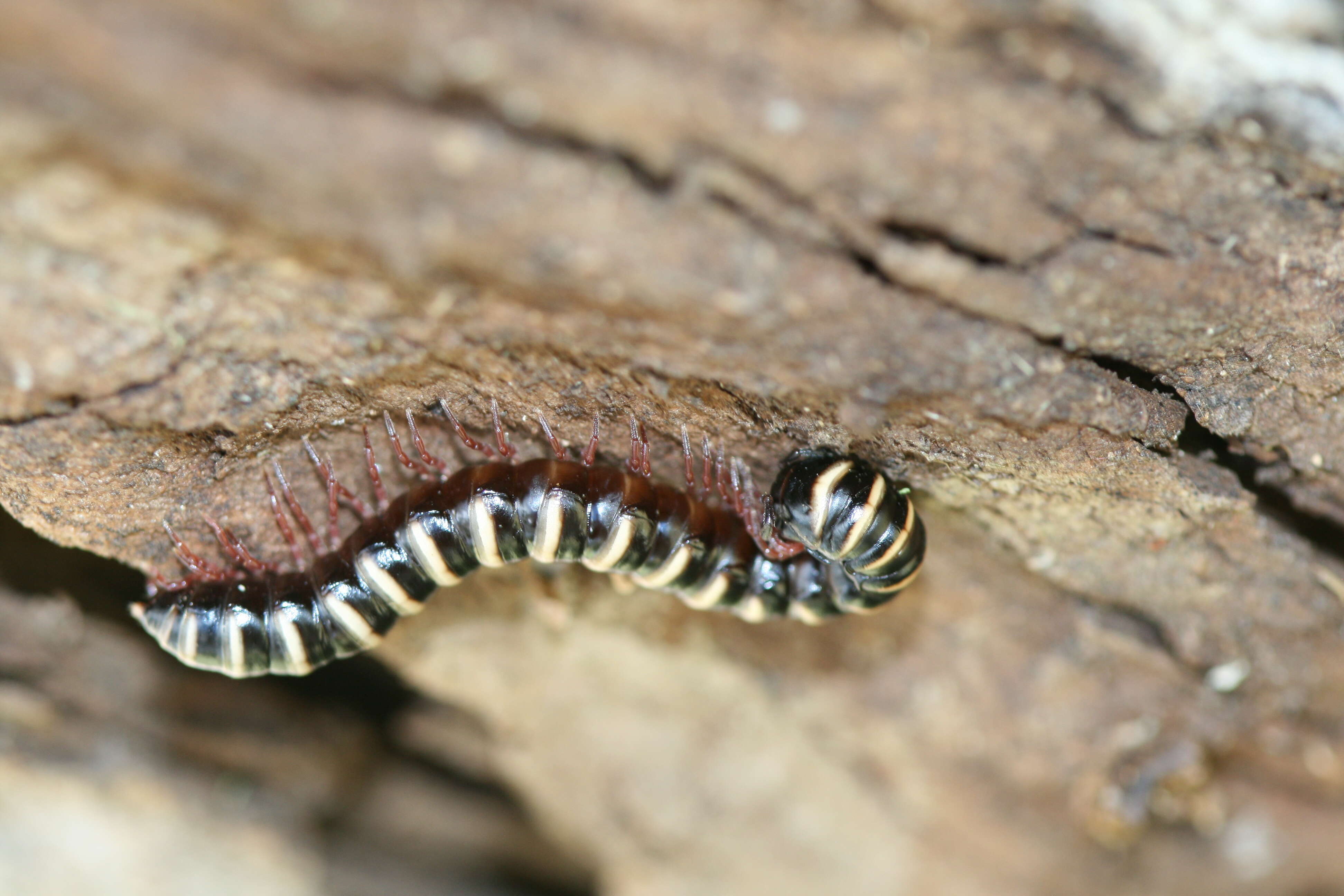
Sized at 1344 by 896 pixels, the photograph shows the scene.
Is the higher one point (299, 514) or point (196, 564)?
point (299, 514)

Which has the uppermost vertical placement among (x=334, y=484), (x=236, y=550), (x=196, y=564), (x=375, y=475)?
(x=375, y=475)

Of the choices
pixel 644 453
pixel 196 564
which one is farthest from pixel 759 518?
pixel 196 564

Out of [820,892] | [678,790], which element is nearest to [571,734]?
[678,790]

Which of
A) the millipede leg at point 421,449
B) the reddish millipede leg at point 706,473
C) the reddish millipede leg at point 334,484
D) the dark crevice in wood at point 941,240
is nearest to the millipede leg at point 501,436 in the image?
the millipede leg at point 421,449

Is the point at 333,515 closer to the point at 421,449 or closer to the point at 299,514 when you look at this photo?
the point at 299,514

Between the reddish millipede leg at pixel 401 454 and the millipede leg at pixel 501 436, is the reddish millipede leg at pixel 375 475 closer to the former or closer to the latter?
the reddish millipede leg at pixel 401 454

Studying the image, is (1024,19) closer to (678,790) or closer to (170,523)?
(170,523)

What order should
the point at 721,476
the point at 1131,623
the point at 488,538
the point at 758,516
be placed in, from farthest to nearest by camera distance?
the point at 1131,623 < the point at 758,516 < the point at 721,476 < the point at 488,538

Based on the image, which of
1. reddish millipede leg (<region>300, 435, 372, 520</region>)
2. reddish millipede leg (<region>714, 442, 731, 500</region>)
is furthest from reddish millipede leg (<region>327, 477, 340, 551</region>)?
reddish millipede leg (<region>714, 442, 731, 500</region>)
